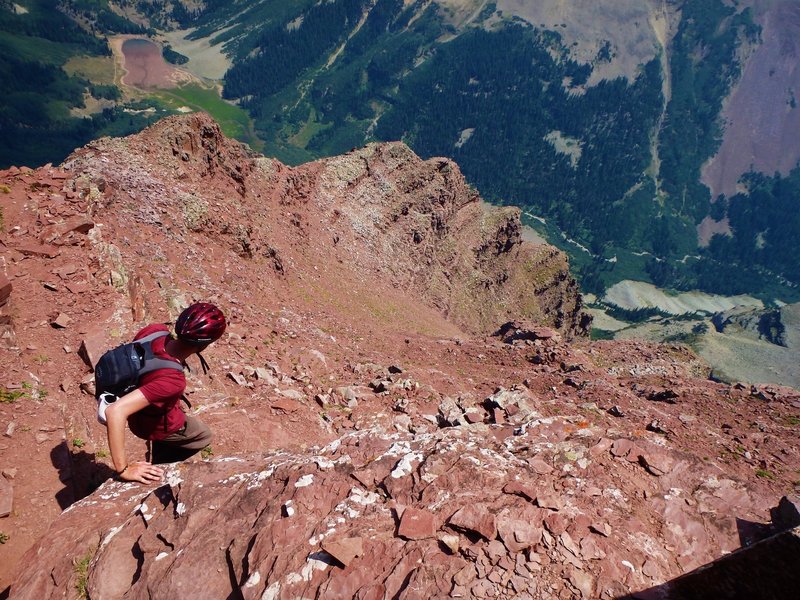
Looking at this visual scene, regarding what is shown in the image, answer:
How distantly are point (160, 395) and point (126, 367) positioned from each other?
2.36ft

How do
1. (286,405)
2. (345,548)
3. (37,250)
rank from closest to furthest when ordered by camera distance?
(345,548), (37,250), (286,405)

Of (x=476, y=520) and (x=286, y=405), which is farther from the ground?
(x=476, y=520)

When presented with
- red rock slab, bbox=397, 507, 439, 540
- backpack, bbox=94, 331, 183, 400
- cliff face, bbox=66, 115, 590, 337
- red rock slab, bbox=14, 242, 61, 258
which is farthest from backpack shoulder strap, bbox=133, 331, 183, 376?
cliff face, bbox=66, 115, 590, 337

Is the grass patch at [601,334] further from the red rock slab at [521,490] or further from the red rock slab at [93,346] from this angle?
the red rock slab at [521,490]

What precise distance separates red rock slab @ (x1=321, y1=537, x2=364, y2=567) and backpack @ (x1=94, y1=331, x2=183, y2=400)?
3568 mm

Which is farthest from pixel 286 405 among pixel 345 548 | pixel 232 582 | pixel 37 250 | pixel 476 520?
pixel 476 520

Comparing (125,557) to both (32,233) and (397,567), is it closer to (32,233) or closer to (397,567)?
(397,567)

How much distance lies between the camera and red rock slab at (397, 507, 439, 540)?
6797mm

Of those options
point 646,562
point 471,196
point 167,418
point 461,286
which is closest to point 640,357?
point 461,286

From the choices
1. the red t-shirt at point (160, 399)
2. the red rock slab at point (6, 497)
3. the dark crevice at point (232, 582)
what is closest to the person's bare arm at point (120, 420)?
the red t-shirt at point (160, 399)

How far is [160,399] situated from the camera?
717 cm

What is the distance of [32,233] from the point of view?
638 inches

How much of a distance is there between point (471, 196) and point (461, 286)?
1557 cm

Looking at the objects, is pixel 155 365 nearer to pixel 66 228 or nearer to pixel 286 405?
pixel 286 405
